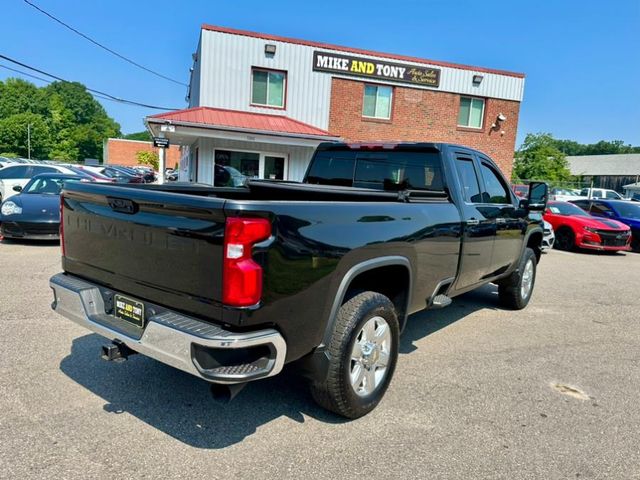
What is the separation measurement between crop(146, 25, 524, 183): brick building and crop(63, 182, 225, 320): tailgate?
1218cm

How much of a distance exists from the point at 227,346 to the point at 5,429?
171 cm

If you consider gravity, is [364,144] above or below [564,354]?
above

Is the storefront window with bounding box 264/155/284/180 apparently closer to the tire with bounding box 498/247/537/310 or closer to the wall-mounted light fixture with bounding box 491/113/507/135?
the wall-mounted light fixture with bounding box 491/113/507/135

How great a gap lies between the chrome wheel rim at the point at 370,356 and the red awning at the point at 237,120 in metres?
12.7

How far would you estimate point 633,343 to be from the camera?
5.43m

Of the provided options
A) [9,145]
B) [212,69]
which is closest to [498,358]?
[212,69]

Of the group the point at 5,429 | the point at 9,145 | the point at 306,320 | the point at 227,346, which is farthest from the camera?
the point at 9,145

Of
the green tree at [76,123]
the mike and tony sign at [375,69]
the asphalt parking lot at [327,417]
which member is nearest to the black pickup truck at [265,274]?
the asphalt parking lot at [327,417]

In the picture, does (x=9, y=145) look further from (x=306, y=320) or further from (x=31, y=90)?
(x=306, y=320)

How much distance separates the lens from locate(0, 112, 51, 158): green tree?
233 ft

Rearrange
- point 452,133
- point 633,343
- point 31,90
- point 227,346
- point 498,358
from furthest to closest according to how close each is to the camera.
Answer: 1. point 31,90
2. point 452,133
3. point 633,343
4. point 498,358
5. point 227,346

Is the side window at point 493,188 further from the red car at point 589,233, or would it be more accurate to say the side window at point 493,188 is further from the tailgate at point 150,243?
the red car at point 589,233

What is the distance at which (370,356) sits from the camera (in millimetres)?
3293

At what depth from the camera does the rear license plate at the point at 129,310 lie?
285 centimetres
